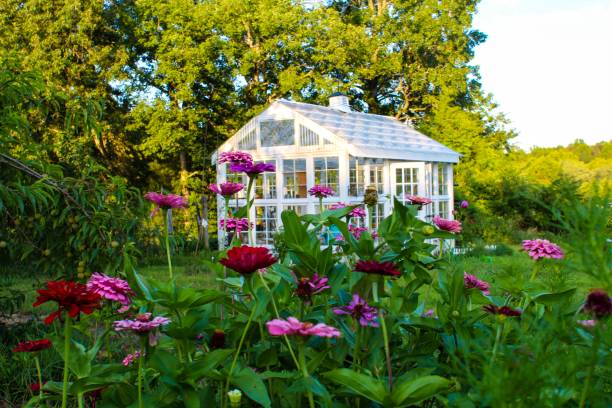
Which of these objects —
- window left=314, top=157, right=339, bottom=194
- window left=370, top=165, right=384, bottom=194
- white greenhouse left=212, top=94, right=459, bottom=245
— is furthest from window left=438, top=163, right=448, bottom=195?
window left=314, top=157, right=339, bottom=194

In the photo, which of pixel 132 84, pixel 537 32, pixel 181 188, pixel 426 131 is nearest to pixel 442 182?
pixel 426 131

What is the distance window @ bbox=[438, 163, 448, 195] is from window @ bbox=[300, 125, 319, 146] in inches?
110

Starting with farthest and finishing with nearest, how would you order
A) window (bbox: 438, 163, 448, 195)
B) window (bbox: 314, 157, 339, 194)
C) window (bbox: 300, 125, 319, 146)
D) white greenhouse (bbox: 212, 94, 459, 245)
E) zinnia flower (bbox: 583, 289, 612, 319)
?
window (bbox: 438, 163, 448, 195) < window (bbox: 300, 125, 319, 146) < window (bbox: 314, 157, 339, 194) < white greenhouse (bbox: 212, 94, 459, 245) < zinnia flower (bbox: 583, 289, 612, 319)

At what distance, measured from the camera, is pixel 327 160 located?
11.1 m

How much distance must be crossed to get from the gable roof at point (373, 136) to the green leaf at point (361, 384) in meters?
9.29

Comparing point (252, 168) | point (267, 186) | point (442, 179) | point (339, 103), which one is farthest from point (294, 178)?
point (252, 168)

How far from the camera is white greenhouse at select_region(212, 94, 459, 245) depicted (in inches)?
428

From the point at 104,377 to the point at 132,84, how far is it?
48.9 ft

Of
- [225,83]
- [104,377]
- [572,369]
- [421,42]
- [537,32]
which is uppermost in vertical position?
[421,42]

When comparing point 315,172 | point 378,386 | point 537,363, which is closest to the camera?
point 537,363

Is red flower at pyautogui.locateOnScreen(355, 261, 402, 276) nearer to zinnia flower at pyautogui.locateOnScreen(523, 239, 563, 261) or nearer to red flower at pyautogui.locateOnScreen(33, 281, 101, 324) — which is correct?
red flower at pyautogui.locateOnScreen(33, 281, 101, 324)

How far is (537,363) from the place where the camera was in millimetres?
836

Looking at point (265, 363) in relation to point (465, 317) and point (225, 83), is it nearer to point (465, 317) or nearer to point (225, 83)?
point (465, 317)

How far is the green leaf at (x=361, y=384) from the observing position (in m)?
1.21
